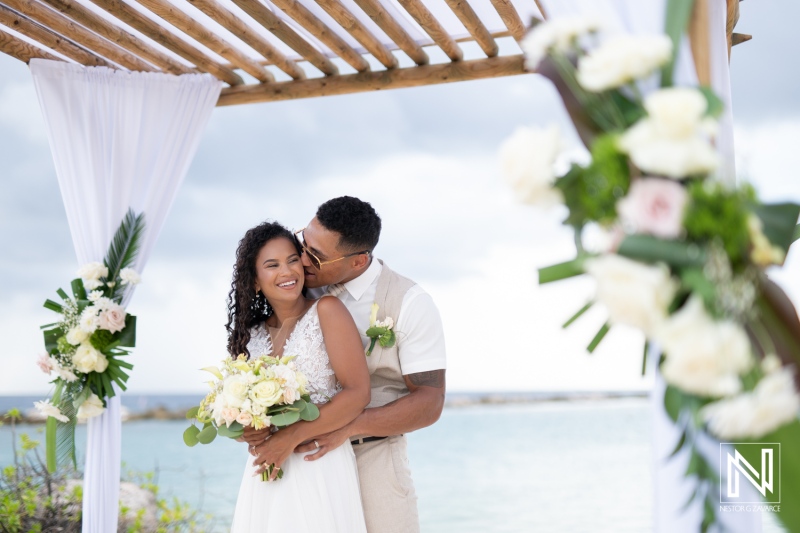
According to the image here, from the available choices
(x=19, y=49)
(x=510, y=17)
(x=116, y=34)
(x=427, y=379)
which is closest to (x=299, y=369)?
(x=427, y=379)

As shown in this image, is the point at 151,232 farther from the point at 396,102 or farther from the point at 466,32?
the point at 396,102

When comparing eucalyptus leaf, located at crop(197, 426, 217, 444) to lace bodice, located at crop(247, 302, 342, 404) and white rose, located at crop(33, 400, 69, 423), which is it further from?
white rose, located at crop(33, 400, 69, 423)

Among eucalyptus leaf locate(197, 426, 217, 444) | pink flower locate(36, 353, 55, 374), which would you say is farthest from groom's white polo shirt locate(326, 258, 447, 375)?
pink flower locate(36, 353, 55, 374)

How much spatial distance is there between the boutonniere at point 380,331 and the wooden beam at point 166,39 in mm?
1946

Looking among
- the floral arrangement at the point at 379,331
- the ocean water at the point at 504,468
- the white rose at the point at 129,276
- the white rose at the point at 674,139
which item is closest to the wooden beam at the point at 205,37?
the white rose at the point at 129,276

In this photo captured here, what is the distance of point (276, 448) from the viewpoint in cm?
271

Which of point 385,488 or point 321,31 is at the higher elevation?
point 321,31

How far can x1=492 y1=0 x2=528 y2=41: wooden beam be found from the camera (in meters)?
3.40

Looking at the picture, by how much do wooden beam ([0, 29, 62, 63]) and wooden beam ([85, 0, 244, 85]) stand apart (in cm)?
74

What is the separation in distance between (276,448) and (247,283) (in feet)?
2.32

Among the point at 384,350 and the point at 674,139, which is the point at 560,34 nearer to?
the point at 674,139

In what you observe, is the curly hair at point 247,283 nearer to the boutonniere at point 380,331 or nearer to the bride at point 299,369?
the bride at point 299,369

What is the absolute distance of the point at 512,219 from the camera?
20.1m

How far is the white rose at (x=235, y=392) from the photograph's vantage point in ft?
8.36
